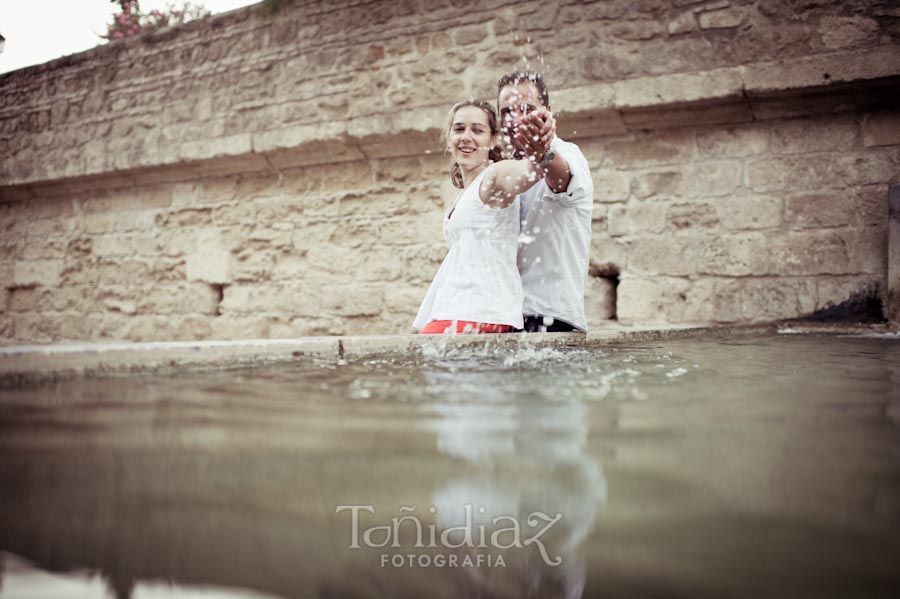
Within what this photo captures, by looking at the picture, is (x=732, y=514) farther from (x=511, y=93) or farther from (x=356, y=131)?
(x=356, y=131)

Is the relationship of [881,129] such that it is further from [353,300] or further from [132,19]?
[132,19]

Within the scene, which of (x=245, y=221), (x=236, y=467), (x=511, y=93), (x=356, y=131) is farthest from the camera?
(x=245, y=221)

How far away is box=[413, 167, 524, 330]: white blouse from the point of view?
8.99 feet

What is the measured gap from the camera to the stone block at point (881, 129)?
3.75 meters

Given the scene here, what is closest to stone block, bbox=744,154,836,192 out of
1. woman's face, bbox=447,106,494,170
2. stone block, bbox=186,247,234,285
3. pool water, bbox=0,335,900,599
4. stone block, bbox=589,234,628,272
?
stone block, bbox=589,234,628,272

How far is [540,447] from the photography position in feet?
3.41

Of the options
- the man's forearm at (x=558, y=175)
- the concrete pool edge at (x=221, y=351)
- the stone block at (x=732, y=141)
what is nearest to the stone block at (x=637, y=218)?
the stone block at (x=732, y=141)

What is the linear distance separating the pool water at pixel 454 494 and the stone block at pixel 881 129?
2.93 m

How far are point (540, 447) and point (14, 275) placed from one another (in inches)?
282

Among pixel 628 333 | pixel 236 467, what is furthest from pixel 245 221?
pixel 236 467

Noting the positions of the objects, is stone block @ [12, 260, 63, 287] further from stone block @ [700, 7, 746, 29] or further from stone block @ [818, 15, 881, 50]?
stone block @ [818, 15, 881, 50]

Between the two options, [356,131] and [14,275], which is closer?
[356,131]

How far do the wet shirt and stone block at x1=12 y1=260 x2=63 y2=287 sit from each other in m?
5.35

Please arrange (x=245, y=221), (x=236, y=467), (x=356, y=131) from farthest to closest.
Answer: (x=245, y=221), (x=356, y=131), (x=236, y=467)
